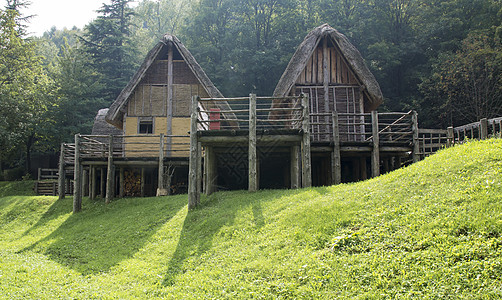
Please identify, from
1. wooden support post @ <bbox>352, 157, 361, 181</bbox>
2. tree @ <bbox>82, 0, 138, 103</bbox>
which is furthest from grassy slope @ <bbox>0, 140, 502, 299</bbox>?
tree @ <bbox>82, 0, 138, 103</bbox>

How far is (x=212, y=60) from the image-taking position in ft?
126

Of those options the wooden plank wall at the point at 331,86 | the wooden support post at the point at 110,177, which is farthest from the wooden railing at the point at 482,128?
the wooden support post at the point at 110,177

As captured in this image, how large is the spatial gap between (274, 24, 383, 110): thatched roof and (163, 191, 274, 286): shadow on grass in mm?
6500

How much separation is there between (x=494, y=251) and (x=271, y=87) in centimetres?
3249

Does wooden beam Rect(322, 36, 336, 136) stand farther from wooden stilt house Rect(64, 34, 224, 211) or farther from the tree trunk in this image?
the tree trunk

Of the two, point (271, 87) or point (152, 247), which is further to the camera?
point (271, 87)

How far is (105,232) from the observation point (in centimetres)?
1256

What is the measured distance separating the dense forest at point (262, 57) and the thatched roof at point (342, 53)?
12.1 meters

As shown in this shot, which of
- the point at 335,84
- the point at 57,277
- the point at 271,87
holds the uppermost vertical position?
the point at 271,87

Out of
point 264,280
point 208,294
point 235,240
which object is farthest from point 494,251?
point 235,240

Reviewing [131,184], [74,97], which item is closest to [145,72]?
[131,184]

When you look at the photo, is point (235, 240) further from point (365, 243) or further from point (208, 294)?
point (365, 243)

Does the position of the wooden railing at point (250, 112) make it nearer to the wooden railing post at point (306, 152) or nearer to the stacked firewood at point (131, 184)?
the wooden railing post at point (306, 152)

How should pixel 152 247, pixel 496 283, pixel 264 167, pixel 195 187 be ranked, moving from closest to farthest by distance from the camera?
1. pixel 496 283
2. pixel 152 247
3. pixel 195 187
4. pixel 264 167
